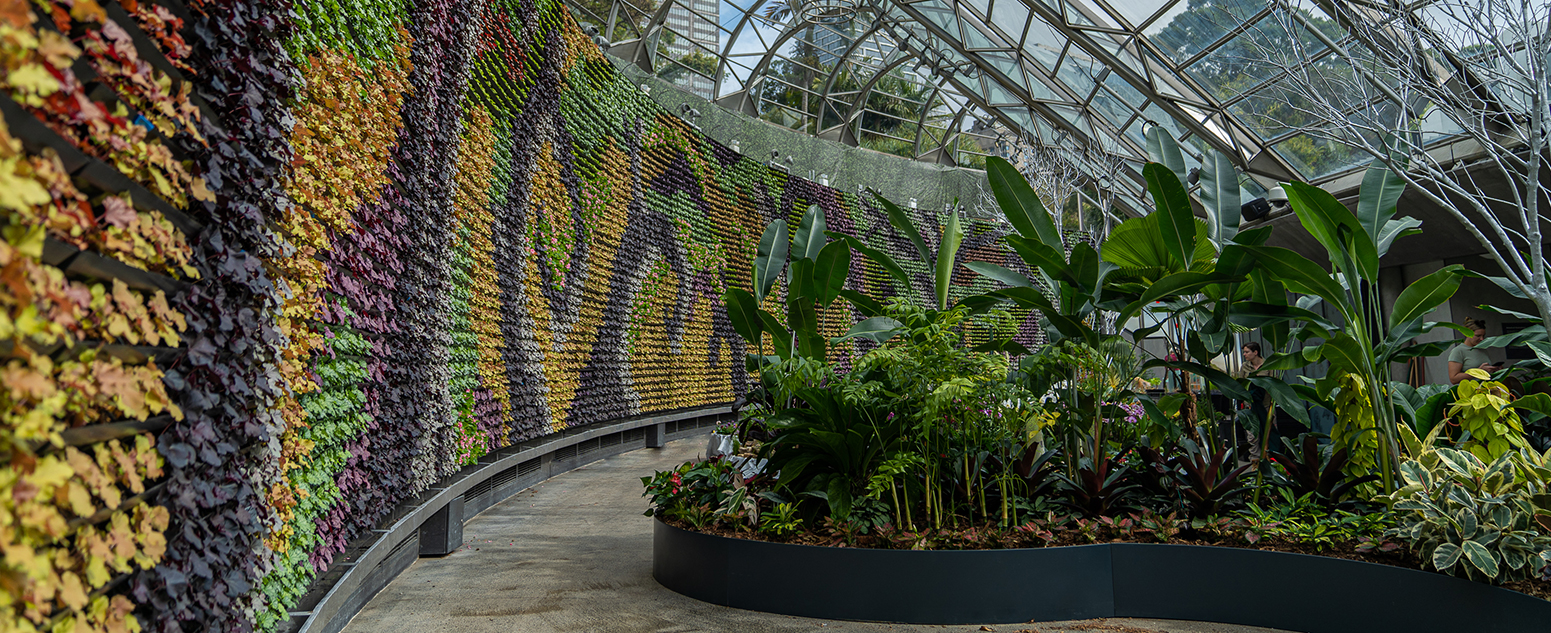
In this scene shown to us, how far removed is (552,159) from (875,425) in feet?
13.6

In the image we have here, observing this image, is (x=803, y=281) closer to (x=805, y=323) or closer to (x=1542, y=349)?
(x=805, y=323)

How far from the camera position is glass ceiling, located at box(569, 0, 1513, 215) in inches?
417

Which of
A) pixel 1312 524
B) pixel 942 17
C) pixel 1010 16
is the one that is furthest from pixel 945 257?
pixel 942 17

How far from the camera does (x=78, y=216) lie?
45.6 inches

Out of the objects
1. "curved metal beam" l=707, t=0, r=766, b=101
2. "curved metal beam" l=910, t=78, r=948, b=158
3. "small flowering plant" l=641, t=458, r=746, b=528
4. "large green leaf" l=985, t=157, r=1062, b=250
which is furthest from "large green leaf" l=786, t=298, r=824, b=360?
"curved metal beam" l=910, t=78, r=948, b=158

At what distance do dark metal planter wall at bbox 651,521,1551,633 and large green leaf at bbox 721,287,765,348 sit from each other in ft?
5.59

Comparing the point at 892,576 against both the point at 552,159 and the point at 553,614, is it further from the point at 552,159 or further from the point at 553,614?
the point at 552,159

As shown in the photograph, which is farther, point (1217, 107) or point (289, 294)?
point (1217, 107)

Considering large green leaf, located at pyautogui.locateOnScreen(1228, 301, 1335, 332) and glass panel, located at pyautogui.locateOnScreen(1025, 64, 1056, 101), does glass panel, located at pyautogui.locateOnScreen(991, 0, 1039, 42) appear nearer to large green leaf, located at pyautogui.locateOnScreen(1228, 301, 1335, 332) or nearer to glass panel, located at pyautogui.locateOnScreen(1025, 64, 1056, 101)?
glass panel, located at pyautogui.locateOnScreen(1025, 64, 1056, 101)

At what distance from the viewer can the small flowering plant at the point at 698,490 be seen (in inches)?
147

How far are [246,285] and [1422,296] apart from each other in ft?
15.2

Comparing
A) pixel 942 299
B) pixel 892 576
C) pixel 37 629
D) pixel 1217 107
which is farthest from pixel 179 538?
pixel 1217 107

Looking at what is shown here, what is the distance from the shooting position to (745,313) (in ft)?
15.7

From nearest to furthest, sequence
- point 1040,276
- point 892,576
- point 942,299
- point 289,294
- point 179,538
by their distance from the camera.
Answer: point 179,538 → point 289,294 → point 892,576 → point 942,299 → point 1040,276
